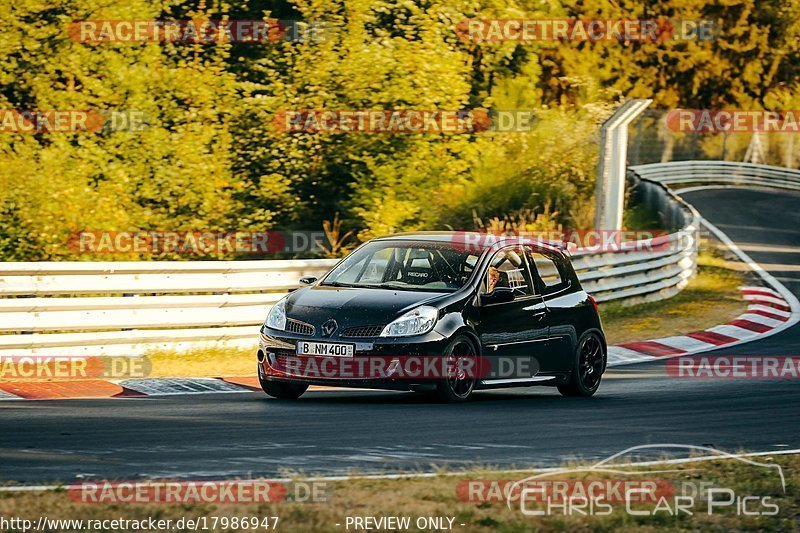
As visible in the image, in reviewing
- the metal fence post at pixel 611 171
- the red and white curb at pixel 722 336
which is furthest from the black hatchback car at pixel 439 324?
the metal fence post at pixel 611 171

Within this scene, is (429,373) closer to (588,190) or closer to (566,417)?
(566,417)

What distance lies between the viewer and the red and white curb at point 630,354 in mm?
11617

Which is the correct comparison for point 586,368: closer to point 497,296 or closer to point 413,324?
point 497,296

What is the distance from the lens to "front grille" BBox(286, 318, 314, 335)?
11.0 m

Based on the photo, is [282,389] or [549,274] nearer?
[282,389]

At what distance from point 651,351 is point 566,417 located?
20.9ft

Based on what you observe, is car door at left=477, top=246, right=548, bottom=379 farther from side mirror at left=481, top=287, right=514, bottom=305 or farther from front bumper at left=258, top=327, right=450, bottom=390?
front bumper at left=258, top=327, right=450, bottom=390

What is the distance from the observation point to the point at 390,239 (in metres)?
12.3

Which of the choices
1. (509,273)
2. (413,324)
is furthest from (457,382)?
(509,273)

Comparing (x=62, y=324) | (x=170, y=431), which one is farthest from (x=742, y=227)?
(x=170, y=431)

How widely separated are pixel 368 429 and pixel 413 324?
1511 millimetres

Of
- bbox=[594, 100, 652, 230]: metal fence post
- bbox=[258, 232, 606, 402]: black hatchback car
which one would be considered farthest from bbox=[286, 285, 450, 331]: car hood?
bbox=[594, 100, 652, 230]: metal fence post

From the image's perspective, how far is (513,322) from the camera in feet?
39.0

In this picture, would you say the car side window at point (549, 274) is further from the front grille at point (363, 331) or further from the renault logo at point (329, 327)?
the renault logo at point (329, 327)
